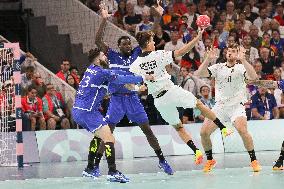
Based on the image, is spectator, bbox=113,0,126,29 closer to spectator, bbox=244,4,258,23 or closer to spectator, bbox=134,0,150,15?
spectator, bbox=134,0,150,15

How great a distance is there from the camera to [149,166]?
16219 mm

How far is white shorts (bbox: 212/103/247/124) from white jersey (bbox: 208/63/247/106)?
0.08 metres

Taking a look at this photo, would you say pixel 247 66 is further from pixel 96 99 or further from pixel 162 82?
pixel 96 99

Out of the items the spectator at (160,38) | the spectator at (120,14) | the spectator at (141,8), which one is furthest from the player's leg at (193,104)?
the spectator at (141,8)

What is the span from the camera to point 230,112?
13969 millimetres

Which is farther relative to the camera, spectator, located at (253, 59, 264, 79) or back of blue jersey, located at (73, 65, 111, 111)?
spectator, located at (253, 59, 264, 79)

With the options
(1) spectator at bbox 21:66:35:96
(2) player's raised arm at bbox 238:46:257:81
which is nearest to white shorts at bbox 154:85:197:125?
(2) player's raised arm at bbox 238:46:257:81

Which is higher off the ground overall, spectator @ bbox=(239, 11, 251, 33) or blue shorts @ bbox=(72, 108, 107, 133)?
spectator @ bbox=(239, 11, 251, 33)

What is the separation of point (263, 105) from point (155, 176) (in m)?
7.82

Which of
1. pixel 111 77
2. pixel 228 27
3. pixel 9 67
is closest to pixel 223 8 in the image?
pixel 228 27

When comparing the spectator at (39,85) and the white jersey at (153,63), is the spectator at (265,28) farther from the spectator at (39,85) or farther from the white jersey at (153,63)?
the white jersey at (153,63)

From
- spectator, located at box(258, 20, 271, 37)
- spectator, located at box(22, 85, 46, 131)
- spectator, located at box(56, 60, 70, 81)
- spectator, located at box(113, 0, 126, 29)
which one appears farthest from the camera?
spectator, located at box(258, 20, 271, 37)

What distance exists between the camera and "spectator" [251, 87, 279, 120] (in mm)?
20484

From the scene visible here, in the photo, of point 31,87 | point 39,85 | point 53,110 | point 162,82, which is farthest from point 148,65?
point 39,85
